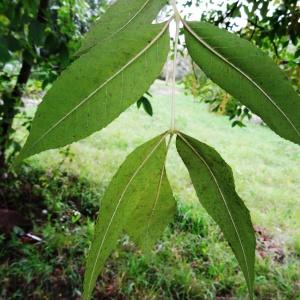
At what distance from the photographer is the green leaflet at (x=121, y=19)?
0.39 meters

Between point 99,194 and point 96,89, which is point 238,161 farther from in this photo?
point 96,89

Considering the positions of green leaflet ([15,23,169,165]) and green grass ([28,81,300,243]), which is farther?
green grass ([28,81,300,243])

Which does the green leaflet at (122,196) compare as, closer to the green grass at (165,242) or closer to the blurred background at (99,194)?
the blurred background at (99,194)

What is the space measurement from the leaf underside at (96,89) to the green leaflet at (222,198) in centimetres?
9

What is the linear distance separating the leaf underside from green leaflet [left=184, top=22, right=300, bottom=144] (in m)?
0.04

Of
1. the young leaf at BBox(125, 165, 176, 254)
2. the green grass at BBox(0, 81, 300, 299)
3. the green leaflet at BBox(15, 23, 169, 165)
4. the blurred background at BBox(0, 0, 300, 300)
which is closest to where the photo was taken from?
the green leaflet at BBox(15, 23, 169, 165)

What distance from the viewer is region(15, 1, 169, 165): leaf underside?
0.98ft

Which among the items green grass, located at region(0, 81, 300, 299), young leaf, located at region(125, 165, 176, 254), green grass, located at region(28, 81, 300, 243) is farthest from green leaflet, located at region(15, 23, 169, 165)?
green grass, located at region(28, 81, 300, 243)

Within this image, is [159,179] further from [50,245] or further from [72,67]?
[50,245]

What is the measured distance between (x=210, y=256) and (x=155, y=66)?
8.08 ft

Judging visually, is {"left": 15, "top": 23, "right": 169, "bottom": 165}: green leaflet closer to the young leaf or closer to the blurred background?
the young leaf

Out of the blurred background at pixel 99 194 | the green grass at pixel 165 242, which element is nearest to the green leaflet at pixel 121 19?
the blurred background at pixel 99 194

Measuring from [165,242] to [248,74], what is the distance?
2.47 metres

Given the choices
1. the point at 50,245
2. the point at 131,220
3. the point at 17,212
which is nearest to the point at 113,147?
the point at 17,212
